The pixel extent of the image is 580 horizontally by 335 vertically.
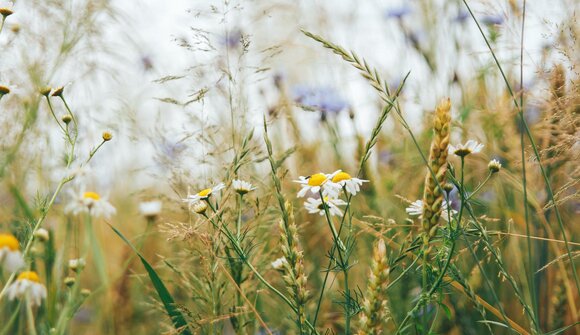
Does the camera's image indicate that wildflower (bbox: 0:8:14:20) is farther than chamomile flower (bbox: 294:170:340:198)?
Yes

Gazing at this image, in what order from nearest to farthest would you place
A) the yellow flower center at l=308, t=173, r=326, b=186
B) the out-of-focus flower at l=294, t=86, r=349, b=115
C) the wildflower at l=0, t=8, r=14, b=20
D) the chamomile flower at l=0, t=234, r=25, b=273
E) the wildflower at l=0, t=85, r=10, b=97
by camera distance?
the chamomile flower at l=0, t=234, r=25, b=273 → the yellow flower center at l=308, t=173, r=326, b=186 → the wildflower at l=0, t=85, r=10, b=97 → the wildflower at l=0, t=8, r=14, b=20 → the out-of-focus flower at l=294, t=86, r=349, b=115

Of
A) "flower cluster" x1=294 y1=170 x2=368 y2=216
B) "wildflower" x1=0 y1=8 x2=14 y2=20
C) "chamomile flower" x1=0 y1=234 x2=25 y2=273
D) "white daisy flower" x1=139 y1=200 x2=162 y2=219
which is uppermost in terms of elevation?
"wildflower" x1=0 y1=8 x2=14 y2=20

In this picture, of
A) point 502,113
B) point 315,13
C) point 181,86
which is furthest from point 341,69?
point 502,113

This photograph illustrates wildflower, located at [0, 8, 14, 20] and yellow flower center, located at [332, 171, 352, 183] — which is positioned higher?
wildflower, located at [0, 8, 14, 20]

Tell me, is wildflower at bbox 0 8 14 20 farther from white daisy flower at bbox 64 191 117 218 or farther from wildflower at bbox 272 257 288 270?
wildflower at bbox 272 257 288 270

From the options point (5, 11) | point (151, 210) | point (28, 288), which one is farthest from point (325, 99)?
point (28, 288)

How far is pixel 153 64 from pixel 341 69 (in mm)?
934

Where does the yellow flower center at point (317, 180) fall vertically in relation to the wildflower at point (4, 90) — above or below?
below

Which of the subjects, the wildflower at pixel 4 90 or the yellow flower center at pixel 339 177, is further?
the wildflower at pixel 4 90

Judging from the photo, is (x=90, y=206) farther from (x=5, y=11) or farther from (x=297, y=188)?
(x=297, y=188)

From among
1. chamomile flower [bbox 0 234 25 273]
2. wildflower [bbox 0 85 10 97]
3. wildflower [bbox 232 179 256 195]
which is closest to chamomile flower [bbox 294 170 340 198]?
wildflower [bbox 232 179 256 195]

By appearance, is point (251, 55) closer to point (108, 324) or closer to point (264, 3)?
point (264, 3)

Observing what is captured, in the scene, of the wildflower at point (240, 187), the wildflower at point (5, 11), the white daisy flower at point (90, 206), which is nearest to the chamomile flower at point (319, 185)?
the wildflower at point (240, 187)

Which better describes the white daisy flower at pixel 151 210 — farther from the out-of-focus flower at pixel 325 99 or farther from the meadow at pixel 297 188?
the out-of-focus flower at pixel 325 99
